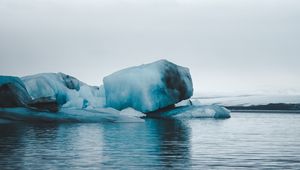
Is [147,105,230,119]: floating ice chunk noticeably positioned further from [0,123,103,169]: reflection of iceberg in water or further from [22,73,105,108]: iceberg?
[0,123,103,169]: reflection of iceberg in water

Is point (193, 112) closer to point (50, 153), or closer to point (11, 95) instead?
point (11, 95)

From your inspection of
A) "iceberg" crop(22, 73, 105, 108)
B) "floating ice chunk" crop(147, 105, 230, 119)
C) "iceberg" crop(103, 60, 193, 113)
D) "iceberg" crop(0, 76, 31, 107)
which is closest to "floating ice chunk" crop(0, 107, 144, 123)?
"iceberg" crop(0, 76, 31, 107)

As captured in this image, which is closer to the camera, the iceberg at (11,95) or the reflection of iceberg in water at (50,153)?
the reflection of iceberg in water at (50,153)

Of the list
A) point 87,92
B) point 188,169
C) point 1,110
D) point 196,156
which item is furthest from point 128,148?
point 87,92

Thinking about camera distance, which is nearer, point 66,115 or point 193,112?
point 66,115

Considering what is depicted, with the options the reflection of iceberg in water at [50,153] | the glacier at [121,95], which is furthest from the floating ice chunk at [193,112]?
the reflection of iceberg in water at [50,153]

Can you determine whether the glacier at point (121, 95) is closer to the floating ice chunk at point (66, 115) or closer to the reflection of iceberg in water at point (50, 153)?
the floating ice chunk at point (66, 115)

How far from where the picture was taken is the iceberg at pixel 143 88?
43.1 metres

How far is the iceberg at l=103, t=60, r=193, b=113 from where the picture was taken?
43094 mm

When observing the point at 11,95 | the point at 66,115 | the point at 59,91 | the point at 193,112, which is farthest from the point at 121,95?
the point at 11,95

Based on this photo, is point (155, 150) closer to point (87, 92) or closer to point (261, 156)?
point (261, 156)

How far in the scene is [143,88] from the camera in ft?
141

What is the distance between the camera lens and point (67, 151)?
1566 centimetres

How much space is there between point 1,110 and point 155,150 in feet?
52.5
